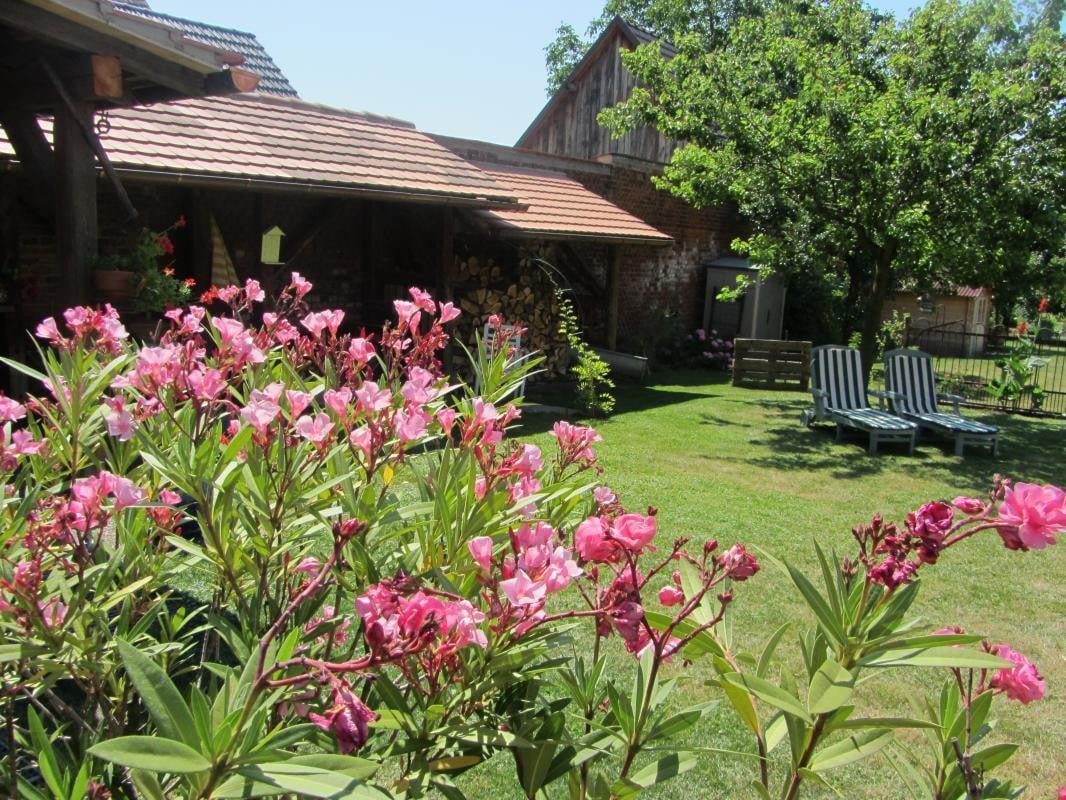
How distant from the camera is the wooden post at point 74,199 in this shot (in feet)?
15.8

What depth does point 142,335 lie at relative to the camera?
5941mm

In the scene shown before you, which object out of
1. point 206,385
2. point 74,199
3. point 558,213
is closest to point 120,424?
point 206,385

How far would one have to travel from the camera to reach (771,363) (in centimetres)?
1552

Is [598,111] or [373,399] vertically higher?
[598,111]

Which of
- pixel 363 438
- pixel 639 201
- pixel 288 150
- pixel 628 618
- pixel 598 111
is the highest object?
pixel 598 111

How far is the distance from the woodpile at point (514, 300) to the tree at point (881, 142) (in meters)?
2.43

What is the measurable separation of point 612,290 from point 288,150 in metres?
6.76

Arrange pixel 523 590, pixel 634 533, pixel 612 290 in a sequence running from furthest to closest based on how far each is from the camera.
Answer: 1. pixel 612 290
2. pixel 634 533
3. pixel 523 590

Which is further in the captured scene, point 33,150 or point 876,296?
point 876,296

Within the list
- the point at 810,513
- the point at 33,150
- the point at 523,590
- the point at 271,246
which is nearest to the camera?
the point at 523,590

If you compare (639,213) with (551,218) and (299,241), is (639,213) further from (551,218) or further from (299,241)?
(299,241)

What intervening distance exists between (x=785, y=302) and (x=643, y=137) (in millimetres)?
5375

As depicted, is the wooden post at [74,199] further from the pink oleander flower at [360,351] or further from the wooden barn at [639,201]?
the wooden barn at [639,201]

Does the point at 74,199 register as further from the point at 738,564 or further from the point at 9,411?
the point at 738,564
